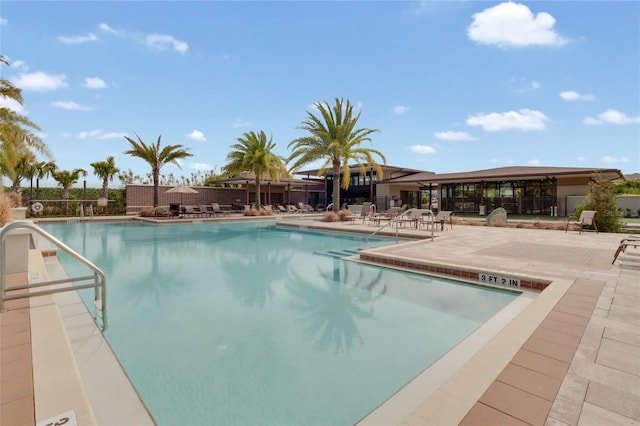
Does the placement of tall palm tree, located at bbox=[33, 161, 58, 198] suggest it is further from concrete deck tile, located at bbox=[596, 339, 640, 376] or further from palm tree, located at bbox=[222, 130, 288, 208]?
concrete deck tile, located at bbox=[596, 339, 640, 376]

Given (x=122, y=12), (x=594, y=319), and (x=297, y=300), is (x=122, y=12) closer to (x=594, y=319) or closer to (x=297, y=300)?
(x=297, y=300)

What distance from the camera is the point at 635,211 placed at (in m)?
21.3

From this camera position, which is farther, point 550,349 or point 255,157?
point 255,157

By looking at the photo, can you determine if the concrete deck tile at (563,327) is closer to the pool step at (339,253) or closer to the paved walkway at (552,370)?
the paved walkway at (552,370)

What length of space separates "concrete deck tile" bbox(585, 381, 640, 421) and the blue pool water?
4.87 ft

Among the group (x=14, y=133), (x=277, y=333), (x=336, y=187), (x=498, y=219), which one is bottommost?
(x=277, y=333)

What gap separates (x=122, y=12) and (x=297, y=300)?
12378 millimetres

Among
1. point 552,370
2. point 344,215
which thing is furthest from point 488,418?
point 344,215

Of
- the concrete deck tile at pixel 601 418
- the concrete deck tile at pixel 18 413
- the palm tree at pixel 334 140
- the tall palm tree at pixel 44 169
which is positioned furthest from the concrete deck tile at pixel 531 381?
the tall palm tree at pixel 44 169

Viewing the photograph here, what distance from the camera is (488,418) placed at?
2.14 meters

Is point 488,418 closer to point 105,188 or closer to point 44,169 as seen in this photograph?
point 105,188

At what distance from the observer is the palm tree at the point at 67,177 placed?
33.2 meters

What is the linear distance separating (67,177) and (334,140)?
3069cm

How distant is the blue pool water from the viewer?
2.96 meters
